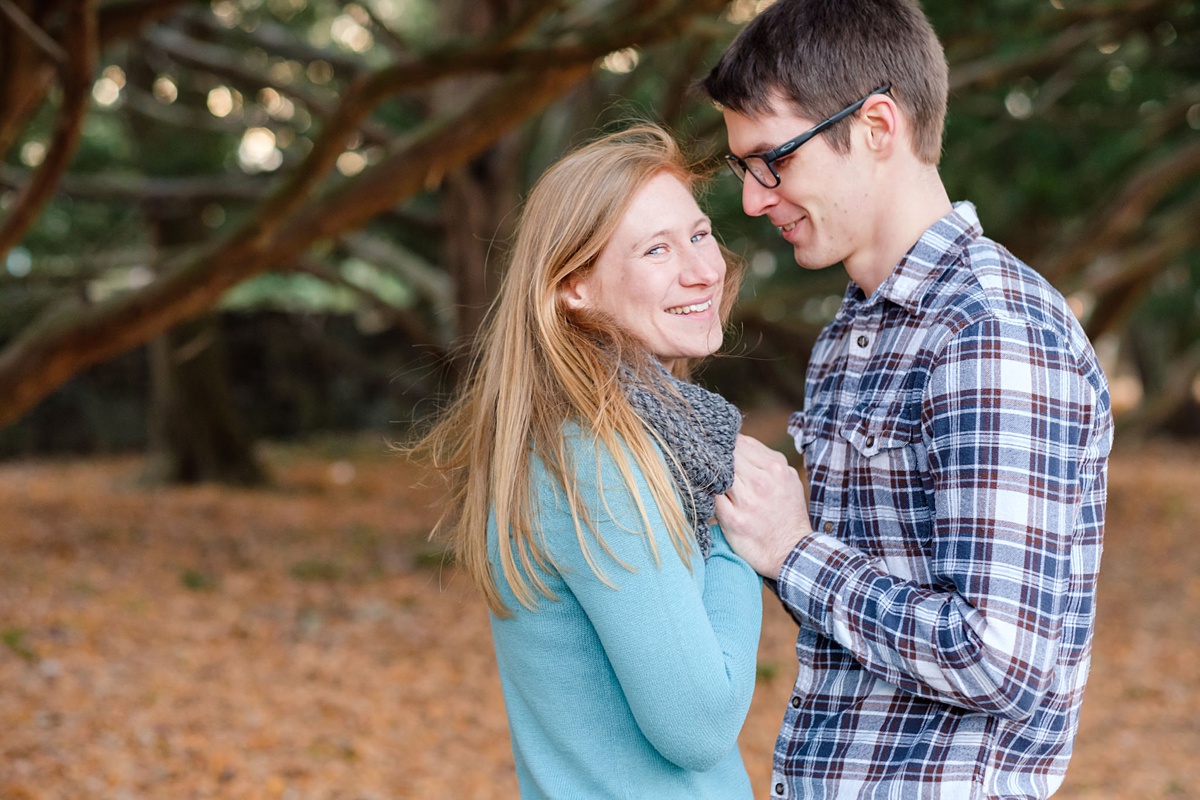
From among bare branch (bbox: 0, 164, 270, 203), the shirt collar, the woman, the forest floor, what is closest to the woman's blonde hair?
the woman

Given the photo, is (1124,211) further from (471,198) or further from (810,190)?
(810,190)

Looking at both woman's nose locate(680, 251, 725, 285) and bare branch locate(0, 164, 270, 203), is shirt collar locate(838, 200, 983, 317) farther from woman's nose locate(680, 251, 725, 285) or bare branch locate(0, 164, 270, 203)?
bare branch locate(0, 164, 270, 203)

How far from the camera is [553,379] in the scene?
1585mm

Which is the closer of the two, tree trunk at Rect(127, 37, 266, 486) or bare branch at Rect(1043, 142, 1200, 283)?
bare branch at Rect(1043, 142, 1200, 283)

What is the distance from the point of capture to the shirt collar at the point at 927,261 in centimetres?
162

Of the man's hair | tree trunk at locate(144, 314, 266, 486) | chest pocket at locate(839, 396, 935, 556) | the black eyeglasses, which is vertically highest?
the man's hair

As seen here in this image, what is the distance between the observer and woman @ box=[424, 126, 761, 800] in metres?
1.44

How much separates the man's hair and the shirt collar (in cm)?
11

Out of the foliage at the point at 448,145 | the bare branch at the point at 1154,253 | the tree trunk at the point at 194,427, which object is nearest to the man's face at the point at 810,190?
the foliage at the point at 448,145

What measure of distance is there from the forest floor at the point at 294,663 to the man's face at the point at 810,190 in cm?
164

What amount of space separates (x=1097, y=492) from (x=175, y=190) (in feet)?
22.5

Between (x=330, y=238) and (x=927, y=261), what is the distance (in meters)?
4.28

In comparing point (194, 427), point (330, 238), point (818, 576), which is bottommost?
point (194, 427)

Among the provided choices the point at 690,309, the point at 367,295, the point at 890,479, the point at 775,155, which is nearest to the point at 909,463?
the point at 890,479
